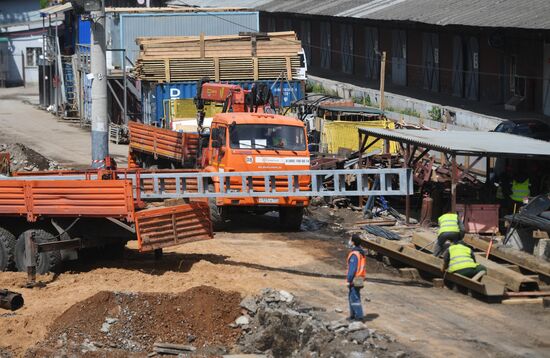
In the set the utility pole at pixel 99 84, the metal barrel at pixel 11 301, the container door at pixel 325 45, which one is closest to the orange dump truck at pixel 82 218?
the metal barrel at pixel 11 301

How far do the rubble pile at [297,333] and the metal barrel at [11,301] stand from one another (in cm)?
368

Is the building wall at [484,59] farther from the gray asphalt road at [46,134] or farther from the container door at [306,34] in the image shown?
the gray asphalt road at [46,134]

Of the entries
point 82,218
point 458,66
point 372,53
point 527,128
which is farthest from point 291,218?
point 372,53

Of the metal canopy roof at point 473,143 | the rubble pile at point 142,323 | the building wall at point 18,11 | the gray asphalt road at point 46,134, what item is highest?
the building wall at point 18,11

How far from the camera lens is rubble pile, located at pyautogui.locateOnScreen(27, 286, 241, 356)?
16016mm

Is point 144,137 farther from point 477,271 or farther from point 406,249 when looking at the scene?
point 477,271

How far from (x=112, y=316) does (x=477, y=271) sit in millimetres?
6342

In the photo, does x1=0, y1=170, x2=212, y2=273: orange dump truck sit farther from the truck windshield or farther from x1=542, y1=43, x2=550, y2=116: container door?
x1=542, y1=43, x2=550, y2=116: container door

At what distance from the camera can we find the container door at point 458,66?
42.1m

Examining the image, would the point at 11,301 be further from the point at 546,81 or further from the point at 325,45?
the point at 325,45

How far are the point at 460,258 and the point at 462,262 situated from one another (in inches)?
3.1

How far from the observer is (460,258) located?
60.2ft

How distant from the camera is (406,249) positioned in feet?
67.6

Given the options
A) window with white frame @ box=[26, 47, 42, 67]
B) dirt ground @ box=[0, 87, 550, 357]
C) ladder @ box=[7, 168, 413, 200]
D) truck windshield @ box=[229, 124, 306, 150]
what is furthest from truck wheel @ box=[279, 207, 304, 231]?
window with white frame @ box=[26, 47, 42, 67]
